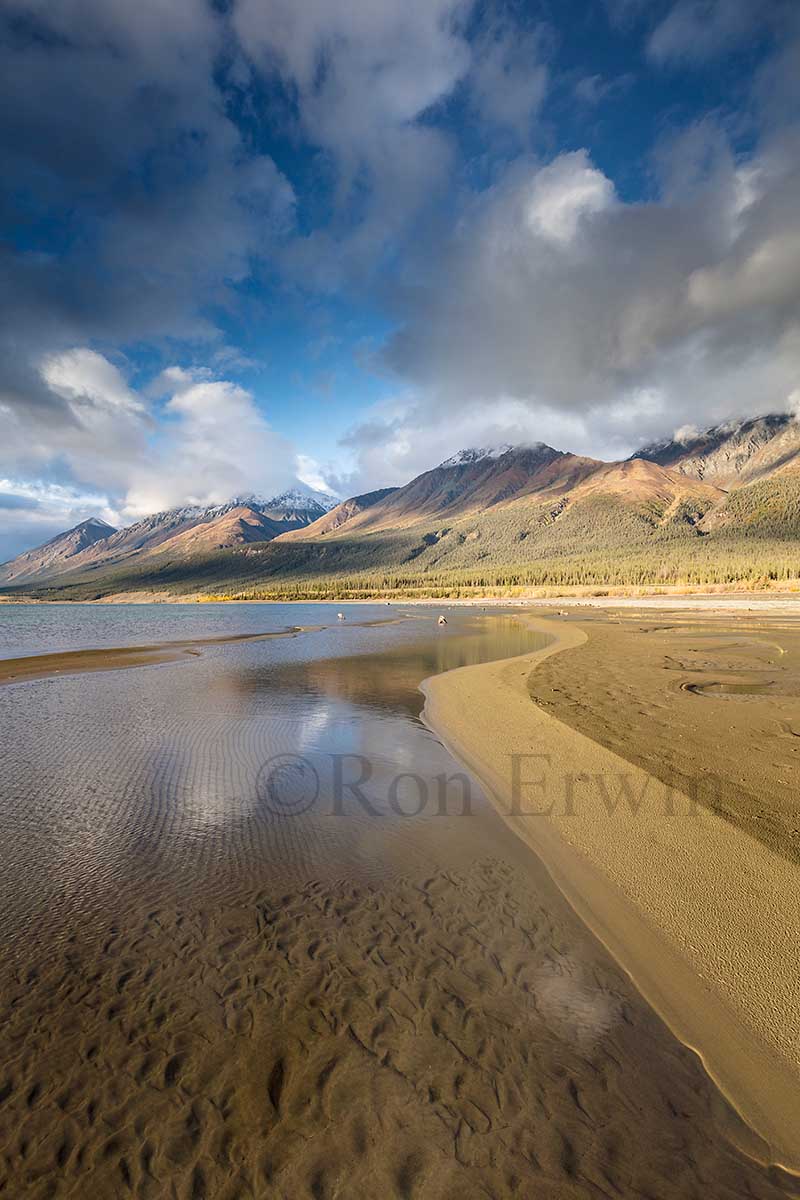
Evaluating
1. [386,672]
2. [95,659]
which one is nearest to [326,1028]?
[386,672]

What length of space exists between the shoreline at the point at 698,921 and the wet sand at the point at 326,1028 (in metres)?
0.23

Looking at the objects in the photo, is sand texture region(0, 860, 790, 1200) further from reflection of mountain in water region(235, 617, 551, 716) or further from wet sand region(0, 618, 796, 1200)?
reflection of mountain in water region(235, 617, 551, 716)

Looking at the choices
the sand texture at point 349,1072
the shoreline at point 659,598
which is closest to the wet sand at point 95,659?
the sand texture at point 349,1072

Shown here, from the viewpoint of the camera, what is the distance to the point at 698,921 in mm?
6090

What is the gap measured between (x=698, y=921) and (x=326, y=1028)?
4.57 meters

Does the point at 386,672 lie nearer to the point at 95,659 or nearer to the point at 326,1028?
the point at 95,659

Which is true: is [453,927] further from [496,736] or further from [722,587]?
[722,587]

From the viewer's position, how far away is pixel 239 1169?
3551 mm

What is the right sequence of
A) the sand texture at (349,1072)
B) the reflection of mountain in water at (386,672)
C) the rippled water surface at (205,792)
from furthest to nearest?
the reflection of mountain in water at (386,672) < the rippled water surface at (205,792) < the sand texture at (349,1072)

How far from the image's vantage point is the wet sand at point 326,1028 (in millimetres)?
3596

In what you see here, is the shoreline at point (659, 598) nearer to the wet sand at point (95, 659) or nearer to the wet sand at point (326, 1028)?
the wet sand at point (95, 659)

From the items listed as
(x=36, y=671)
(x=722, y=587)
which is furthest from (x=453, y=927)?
(x=722, y=587)

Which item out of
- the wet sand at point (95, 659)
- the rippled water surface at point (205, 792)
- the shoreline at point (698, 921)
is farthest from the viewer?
the wet sand at point (95, 659)

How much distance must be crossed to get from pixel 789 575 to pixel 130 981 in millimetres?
145476
